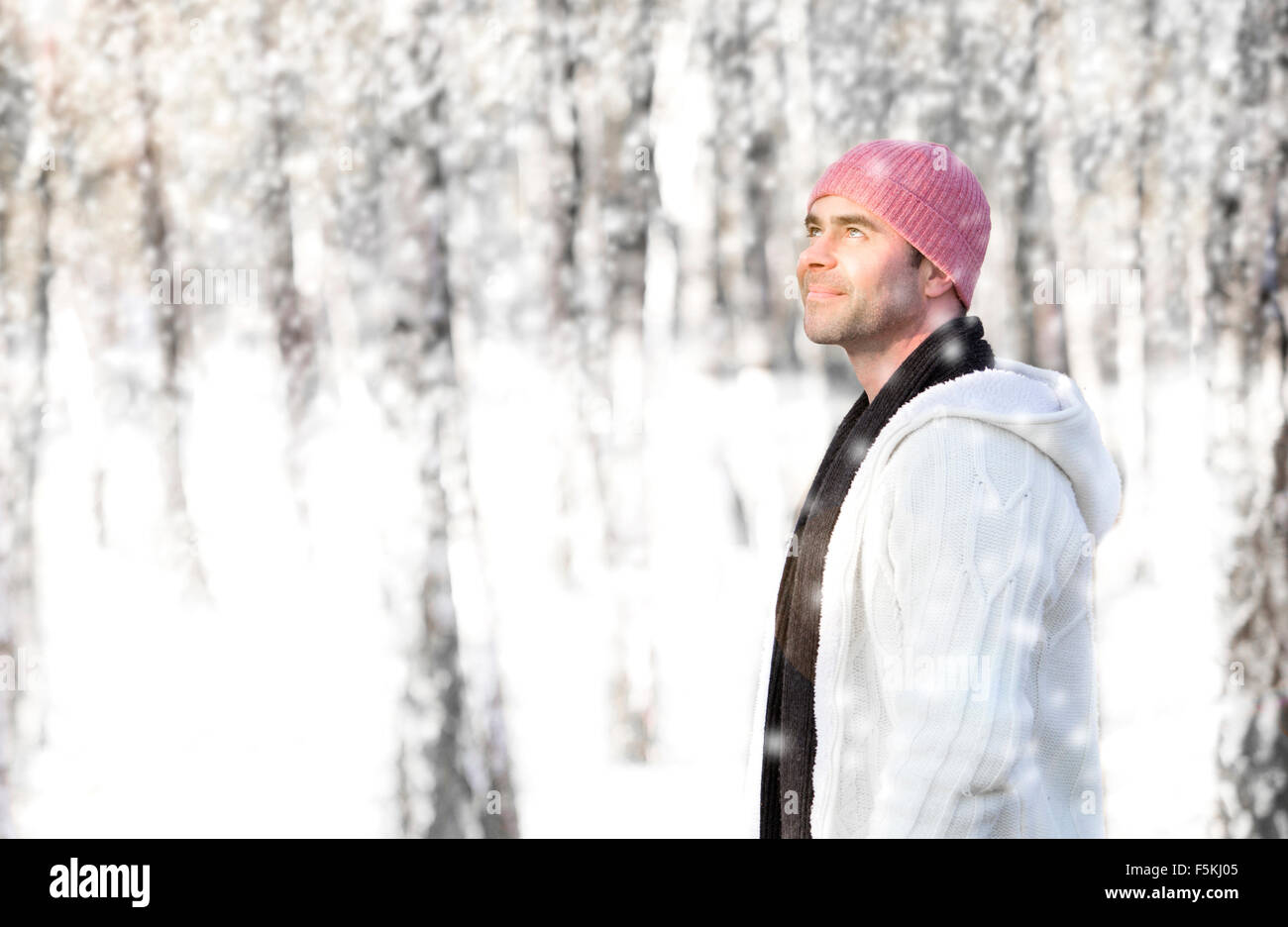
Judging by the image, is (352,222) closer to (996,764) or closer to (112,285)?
(112,285)

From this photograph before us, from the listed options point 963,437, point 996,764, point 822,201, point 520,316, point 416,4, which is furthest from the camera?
point 520,316

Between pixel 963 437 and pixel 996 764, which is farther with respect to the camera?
pixel 963 437

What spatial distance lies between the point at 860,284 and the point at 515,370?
2.53 m

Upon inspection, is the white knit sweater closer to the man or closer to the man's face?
the man

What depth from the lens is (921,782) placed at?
961 millimetres

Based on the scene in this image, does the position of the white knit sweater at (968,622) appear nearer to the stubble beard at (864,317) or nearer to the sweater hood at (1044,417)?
the sweater hood at (1044,417)

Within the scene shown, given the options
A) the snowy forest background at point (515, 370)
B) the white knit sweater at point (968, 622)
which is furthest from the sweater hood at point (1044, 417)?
the snowy forest background at point (515, 370)

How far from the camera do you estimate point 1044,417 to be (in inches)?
42.3

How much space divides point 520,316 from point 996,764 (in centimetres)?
287

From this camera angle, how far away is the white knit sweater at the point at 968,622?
0.96m

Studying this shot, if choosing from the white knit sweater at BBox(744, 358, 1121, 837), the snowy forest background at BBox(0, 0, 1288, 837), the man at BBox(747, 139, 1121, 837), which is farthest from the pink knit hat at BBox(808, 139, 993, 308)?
the snowy forest background at BBox(0, 0, 1288, 837)

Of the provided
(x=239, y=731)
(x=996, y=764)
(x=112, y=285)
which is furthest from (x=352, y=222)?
(x=996, y=764)

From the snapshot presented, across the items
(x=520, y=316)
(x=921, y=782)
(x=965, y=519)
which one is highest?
(x=520, y=316)

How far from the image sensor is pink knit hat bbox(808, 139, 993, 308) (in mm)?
1272
